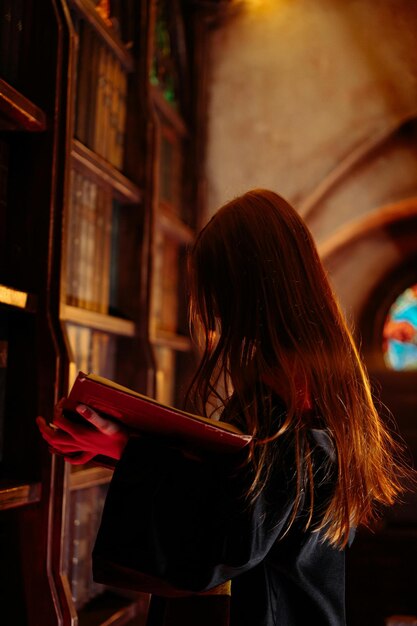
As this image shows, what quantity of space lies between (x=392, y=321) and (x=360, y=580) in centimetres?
162

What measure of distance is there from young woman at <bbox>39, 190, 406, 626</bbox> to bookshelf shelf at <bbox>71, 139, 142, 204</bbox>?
926mm

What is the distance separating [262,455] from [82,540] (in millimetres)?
1284

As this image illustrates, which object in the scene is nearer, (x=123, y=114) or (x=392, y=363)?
(x=123, y=114)

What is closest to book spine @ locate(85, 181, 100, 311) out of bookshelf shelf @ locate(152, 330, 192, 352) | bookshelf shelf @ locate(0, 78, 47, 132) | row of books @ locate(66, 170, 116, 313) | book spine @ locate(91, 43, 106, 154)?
row of books @ locate(66, 170, 116, 313)

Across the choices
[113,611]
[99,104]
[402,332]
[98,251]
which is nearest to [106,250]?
[98,251]

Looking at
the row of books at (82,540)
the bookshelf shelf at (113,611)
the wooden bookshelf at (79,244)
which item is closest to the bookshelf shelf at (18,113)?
the wooden bookshelf at (79,244)

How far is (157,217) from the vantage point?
261 cm

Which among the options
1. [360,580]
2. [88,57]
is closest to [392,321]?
[360,580]

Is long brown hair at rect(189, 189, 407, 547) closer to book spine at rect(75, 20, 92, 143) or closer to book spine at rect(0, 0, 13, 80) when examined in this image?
book spine at rect(0, 0, 13, 80)

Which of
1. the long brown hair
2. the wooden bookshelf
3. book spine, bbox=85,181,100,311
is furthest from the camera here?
book spine, bbox=85,181,100,311

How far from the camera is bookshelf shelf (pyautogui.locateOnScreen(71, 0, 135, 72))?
2.04m

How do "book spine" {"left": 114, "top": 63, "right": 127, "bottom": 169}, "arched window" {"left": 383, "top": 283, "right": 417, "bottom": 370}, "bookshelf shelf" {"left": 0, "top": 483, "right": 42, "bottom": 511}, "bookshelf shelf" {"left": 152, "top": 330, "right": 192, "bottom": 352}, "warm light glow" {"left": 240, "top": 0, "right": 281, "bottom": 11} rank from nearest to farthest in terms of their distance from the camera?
"bookshelf shelf" {"left": 0, "top": 483, "right": 42, "bottom": 511}, "book spine" {"left": 114, "top": 63, "right": 127, "bottom": 169}, "bookshelf shelf" {"left": 152, "top": 330, "right": 192, "bottom": 352}, "warm light glow" {"left": 240, "top": 0, "right": 281, "bottom": 11}, "arched window" {"left": 383, "top": 283, "right": 417, "bottom": 370}

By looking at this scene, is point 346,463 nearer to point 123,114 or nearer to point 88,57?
point 88,57

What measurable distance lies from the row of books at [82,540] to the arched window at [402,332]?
1.97 meters
